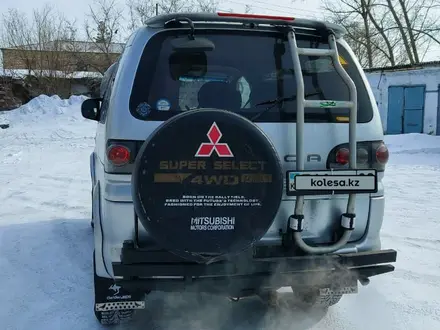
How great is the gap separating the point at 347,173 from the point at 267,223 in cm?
59

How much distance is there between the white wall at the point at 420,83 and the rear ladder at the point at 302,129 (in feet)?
59.8

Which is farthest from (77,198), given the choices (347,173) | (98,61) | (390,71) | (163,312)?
(98,61)

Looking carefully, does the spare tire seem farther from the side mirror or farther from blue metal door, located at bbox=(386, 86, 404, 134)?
blue metal door, located at bbox=(386, 86, 404, 134)

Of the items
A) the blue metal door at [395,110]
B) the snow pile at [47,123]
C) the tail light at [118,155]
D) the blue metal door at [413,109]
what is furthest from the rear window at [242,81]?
the blue metal door at [395,110]

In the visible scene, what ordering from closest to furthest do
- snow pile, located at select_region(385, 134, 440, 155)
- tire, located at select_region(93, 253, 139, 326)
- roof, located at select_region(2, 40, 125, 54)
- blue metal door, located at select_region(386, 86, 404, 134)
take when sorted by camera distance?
tire, located at select_region(93, 253, 139, 326) → snow pile, located at select_region(385, 134, 440, 155) → blue metal door, located at select_region(386, 86, 404, 134) → roof, located at select_region(2, 40, 125, 54)

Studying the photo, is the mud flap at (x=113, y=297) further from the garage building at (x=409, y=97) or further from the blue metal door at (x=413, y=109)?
the blue metal door at (x=413, y=109)

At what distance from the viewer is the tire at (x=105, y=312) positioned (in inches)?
113

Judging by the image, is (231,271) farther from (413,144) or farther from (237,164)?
(413,144)

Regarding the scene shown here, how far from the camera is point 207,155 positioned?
234 centimetres

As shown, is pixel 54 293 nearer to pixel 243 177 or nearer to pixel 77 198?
pixel 243 177

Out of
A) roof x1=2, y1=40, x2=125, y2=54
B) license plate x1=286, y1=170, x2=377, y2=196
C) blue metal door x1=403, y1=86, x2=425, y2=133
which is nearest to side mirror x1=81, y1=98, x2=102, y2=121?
license plate x1=286, y1=170, x2=377, y2=196

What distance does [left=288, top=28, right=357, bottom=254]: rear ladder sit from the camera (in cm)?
254

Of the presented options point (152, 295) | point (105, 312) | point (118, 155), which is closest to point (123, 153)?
point (118, 155)

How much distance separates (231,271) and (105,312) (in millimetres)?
1098
